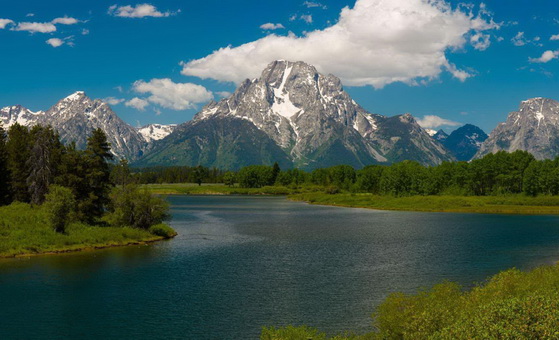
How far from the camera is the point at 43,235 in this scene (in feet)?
248

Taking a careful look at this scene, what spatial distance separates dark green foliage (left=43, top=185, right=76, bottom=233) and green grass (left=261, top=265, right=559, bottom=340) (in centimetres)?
5966

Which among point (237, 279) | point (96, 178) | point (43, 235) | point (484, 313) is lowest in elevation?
point (237, 279)

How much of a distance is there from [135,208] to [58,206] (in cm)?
1680

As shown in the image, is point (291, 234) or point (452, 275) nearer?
point (452, 275)

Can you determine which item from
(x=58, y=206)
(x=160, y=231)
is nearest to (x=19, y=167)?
(x=58, y=206)

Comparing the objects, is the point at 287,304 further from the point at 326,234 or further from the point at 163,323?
the point at 326,234

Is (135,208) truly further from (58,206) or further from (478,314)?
(478,314)

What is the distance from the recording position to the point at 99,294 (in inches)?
1924

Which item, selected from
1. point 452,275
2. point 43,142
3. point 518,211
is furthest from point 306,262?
point 518,211

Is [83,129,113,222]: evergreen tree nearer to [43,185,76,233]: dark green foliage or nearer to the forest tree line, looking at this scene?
the forest tree line

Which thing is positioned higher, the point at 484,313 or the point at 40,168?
the point at 40,168

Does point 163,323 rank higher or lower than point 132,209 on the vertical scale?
lower

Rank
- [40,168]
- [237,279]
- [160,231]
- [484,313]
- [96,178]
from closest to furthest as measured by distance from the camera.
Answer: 1. [484,313]
2. [237,279]
3. [96,178]
4. [160,231]
5. [40,168]

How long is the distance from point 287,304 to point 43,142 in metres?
74.9
